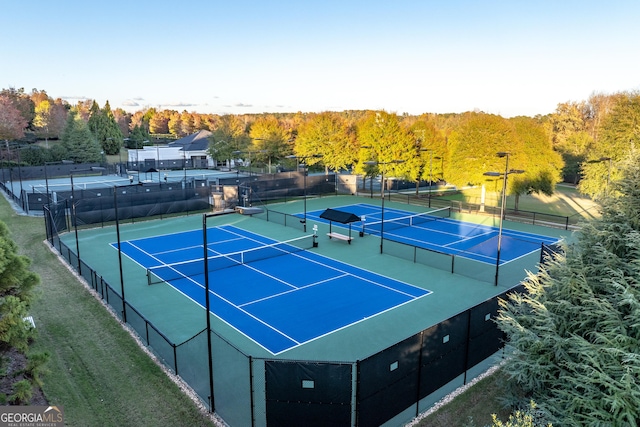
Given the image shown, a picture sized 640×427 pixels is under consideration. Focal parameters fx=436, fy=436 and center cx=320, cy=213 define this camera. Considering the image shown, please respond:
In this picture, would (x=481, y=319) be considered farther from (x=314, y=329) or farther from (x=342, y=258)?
(x=342, y=258)

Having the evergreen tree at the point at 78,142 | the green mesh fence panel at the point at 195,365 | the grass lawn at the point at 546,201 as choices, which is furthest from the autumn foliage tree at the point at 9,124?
the green mesh fence panel at the point at 195,365

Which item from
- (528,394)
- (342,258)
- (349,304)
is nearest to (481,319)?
(528,394)

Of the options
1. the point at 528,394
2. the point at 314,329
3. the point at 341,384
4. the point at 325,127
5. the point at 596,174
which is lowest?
the point at 314,329

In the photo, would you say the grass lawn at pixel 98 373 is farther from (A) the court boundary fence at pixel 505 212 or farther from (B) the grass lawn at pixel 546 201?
(B) the grass lawn at pixel 546 201

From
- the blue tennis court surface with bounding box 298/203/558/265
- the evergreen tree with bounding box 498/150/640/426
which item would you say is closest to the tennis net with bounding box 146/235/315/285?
the blue tennis court surface with bounding box 298/203/558/265

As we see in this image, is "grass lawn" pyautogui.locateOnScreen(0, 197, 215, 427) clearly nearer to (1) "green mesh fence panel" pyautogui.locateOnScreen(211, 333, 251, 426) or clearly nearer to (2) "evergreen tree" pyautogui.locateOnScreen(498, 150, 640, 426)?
(1) "green mesh fence panel" pyautogui.locateOnScreen(211, 333, 251, 426)

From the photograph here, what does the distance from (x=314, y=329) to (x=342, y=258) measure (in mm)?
9945

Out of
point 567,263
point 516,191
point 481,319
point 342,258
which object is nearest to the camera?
point 567,263

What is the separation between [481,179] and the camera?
41406 mm

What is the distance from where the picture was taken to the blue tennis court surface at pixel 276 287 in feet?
57.2

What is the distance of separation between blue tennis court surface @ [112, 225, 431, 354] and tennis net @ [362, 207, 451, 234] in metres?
7.44

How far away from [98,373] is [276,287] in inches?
383

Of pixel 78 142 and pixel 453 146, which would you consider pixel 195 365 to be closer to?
pixel 453 146

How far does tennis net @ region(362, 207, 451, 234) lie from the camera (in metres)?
34.4
